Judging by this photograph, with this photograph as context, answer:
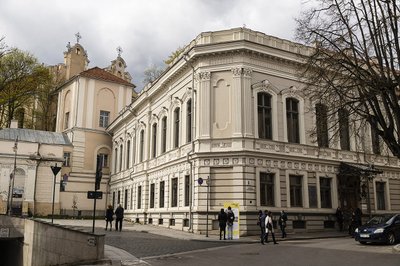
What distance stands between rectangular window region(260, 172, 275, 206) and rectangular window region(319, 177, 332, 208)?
14.5 feet

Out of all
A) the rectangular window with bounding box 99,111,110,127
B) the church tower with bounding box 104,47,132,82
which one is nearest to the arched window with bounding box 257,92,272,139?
the rectangular window with bounding box 99,111,110,127

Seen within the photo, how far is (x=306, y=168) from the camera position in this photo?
2831 cm

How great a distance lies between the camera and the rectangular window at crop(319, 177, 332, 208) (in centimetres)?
2895

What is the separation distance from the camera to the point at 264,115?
2806cm

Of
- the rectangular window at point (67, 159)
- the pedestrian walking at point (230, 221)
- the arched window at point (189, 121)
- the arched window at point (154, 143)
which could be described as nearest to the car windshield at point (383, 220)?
the pedestrian walking at point (230, 221)

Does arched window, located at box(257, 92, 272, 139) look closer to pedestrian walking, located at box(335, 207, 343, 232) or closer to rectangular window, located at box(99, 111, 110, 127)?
pedestrian walking, located at box(335, 207, 343, 232)

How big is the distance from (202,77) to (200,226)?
32.5 ft

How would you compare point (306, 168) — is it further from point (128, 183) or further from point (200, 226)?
point (128, 183)

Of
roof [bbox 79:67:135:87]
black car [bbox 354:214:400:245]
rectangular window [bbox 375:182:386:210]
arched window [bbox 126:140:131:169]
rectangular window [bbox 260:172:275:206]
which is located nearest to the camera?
black car [bbox 354:214:400:245]

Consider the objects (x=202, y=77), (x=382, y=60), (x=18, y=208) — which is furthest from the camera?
(x=18, y=208)

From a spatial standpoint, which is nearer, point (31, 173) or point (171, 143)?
point (171, 143)

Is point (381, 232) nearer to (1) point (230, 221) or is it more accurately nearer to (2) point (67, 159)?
(1) point (230, 221)

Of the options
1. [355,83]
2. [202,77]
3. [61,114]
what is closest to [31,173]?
[61,114]

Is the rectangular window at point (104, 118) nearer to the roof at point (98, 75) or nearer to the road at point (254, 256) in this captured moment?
the roof at point (98, 75)
